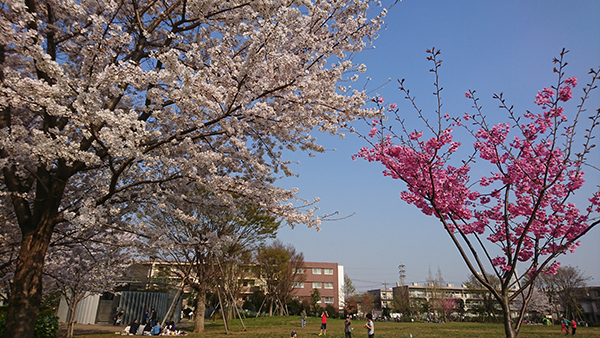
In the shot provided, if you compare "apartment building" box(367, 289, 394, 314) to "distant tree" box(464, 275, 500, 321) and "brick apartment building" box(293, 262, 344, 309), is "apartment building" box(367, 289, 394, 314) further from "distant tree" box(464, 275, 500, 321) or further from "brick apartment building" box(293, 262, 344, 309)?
"distant tree" box(464, 275, 500, 321)

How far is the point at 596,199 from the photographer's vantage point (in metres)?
4.46

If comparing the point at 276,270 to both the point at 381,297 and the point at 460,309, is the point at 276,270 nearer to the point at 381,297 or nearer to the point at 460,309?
the point at 460,309

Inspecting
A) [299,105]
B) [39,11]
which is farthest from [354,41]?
[39,11]

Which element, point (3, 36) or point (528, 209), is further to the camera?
point (528, 209)

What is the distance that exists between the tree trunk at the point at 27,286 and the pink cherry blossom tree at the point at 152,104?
0.05 feet

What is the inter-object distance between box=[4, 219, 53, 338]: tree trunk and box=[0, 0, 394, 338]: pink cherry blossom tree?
1 centimetres

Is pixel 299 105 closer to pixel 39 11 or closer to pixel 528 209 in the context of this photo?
pixel 528 209

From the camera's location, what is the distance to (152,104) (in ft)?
16.9

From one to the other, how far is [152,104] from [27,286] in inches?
122

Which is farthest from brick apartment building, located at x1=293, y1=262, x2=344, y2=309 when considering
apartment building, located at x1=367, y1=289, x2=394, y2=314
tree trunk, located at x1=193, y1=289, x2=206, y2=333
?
tree trunk, located at x1=193, y1=289, x2=206, y2=333

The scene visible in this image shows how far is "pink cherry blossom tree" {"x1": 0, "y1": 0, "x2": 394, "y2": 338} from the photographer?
3.65 metres

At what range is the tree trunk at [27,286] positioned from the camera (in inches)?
171

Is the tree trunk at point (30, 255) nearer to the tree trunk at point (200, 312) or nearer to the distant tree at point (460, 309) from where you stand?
the tree trunk at point (200, 312)

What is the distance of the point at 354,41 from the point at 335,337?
14026 mm
